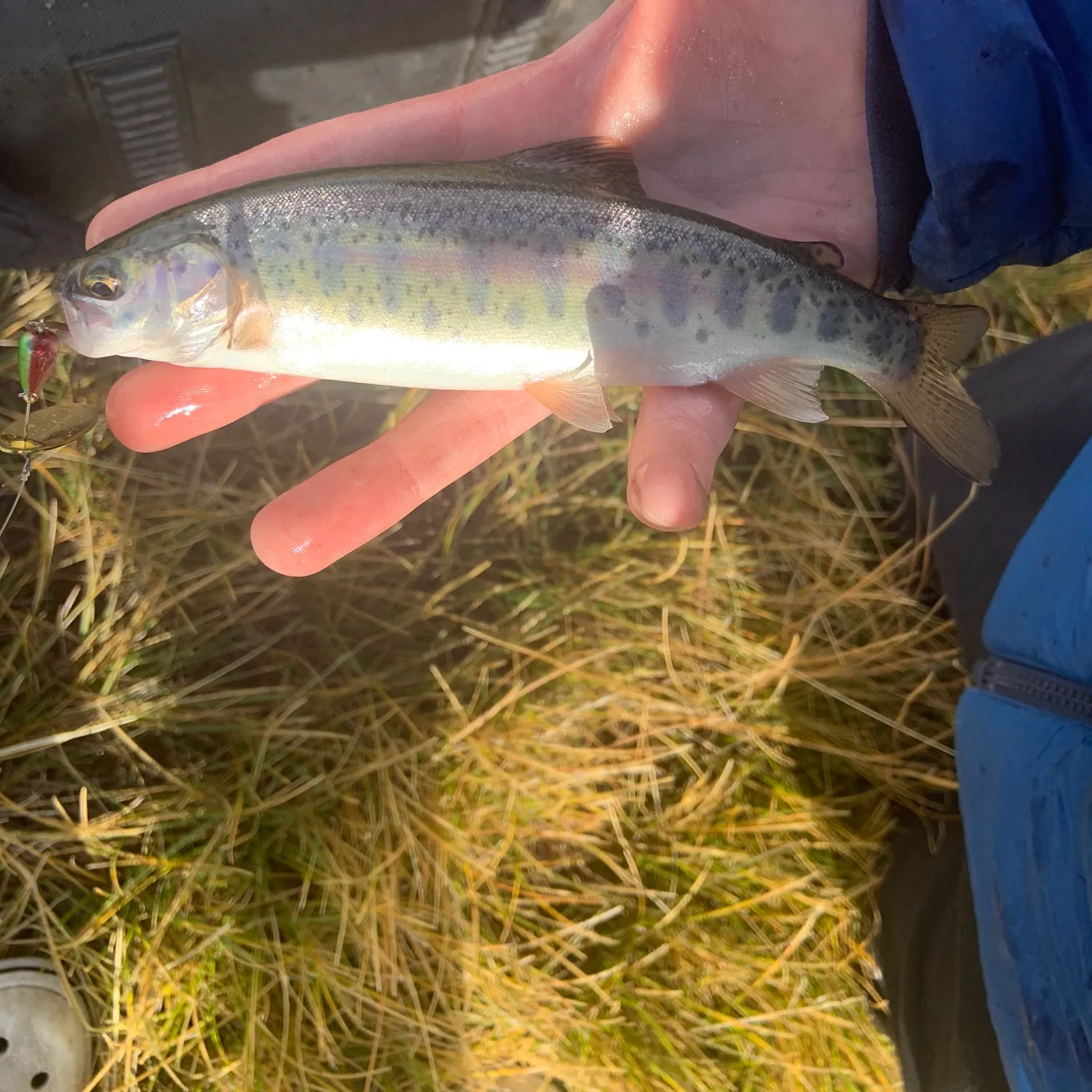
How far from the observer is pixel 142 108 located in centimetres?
260

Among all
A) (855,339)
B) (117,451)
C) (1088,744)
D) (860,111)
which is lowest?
(1088,744)

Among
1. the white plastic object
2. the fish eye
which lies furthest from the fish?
the white plastic object

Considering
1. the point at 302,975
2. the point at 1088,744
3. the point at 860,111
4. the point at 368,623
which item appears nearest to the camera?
the point at 1088,744

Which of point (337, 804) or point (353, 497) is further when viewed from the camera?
point (337, 804)

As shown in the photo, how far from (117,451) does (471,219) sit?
1459 millimetres

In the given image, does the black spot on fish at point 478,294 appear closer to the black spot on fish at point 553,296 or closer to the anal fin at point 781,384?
the black spot on fish at point 553,296

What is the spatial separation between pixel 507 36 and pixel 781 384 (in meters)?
1.63

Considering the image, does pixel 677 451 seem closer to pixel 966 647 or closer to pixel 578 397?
pixel 578 397

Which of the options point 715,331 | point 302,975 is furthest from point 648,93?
point 302,975

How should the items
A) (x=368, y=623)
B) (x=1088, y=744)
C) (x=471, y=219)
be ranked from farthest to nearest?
(x=368, y=623) < (x=471, y=219) < (x=1088, y=744)

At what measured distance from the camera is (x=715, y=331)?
220 cm

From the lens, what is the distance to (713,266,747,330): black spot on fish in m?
2.17

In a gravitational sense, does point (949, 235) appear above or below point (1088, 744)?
above

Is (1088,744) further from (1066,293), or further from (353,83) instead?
(353,83)
